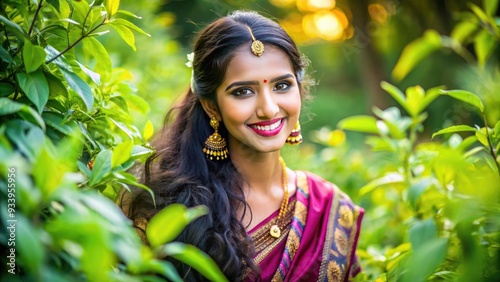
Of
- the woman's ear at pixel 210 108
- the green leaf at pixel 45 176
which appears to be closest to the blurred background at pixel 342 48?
the woman's ear at pixel 210 108

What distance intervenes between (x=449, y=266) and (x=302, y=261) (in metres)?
0.74

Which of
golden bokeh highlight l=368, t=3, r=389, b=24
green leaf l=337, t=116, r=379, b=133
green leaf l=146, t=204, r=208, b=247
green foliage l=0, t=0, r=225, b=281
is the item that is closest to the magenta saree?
green leaf l=337, t=116, r=379, b=133

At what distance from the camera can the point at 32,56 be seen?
4.16 ft

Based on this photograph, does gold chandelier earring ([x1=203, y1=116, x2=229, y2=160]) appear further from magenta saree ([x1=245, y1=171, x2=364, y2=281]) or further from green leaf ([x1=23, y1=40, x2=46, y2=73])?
green leaf ([x1=23, y1=40, x2=46, y2=73])

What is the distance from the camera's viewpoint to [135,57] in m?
4.08

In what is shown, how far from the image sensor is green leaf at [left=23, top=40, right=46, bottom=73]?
49.2 inches

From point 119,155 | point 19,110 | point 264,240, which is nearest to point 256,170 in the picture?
point 264,240

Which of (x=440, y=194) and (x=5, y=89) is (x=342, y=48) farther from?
(x=5, y=89)

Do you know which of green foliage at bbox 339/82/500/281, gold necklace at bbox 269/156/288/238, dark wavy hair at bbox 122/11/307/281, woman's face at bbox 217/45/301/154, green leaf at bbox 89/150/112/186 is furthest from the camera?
gold necklace at bbox 269/156/288/238

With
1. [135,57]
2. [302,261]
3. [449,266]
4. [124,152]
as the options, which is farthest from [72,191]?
[135,57]

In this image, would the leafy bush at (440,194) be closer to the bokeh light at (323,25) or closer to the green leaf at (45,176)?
A: the green leaf at (45,176)

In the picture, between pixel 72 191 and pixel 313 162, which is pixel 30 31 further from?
pixel 313 162

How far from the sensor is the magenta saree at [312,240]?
2.19 meters

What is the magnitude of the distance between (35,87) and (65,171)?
1.50 feet
